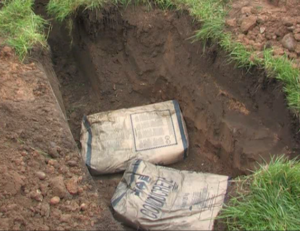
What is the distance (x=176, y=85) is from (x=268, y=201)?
47.4 inches

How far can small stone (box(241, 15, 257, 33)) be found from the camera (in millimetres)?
3013

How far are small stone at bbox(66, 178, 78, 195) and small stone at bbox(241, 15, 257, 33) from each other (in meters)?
1.46

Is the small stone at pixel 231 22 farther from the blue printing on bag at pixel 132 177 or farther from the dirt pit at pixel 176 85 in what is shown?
the blue printing on bag at pixel 132 177

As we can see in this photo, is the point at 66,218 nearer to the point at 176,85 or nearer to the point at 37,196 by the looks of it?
the point at 37,196

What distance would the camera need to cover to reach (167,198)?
8.31ft

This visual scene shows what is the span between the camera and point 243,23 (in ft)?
9.98

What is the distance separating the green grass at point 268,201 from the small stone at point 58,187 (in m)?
0.84

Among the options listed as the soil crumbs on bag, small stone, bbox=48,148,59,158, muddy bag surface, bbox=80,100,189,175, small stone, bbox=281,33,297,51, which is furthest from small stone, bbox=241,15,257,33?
small stone, bbox=48,148,59,158

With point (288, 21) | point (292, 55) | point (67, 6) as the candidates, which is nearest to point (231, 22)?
point (288, 21)

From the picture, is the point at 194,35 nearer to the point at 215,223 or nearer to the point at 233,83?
the point at 233,83

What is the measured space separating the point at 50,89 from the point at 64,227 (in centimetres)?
105

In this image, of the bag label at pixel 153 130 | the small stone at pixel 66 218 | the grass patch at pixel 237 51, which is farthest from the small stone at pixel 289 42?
the small stone at pixel 66 218

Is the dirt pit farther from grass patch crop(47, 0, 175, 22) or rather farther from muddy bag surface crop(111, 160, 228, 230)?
muddy bag surface crop(111, 160, 228, 230)

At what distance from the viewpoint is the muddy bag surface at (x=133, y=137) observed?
304cm
